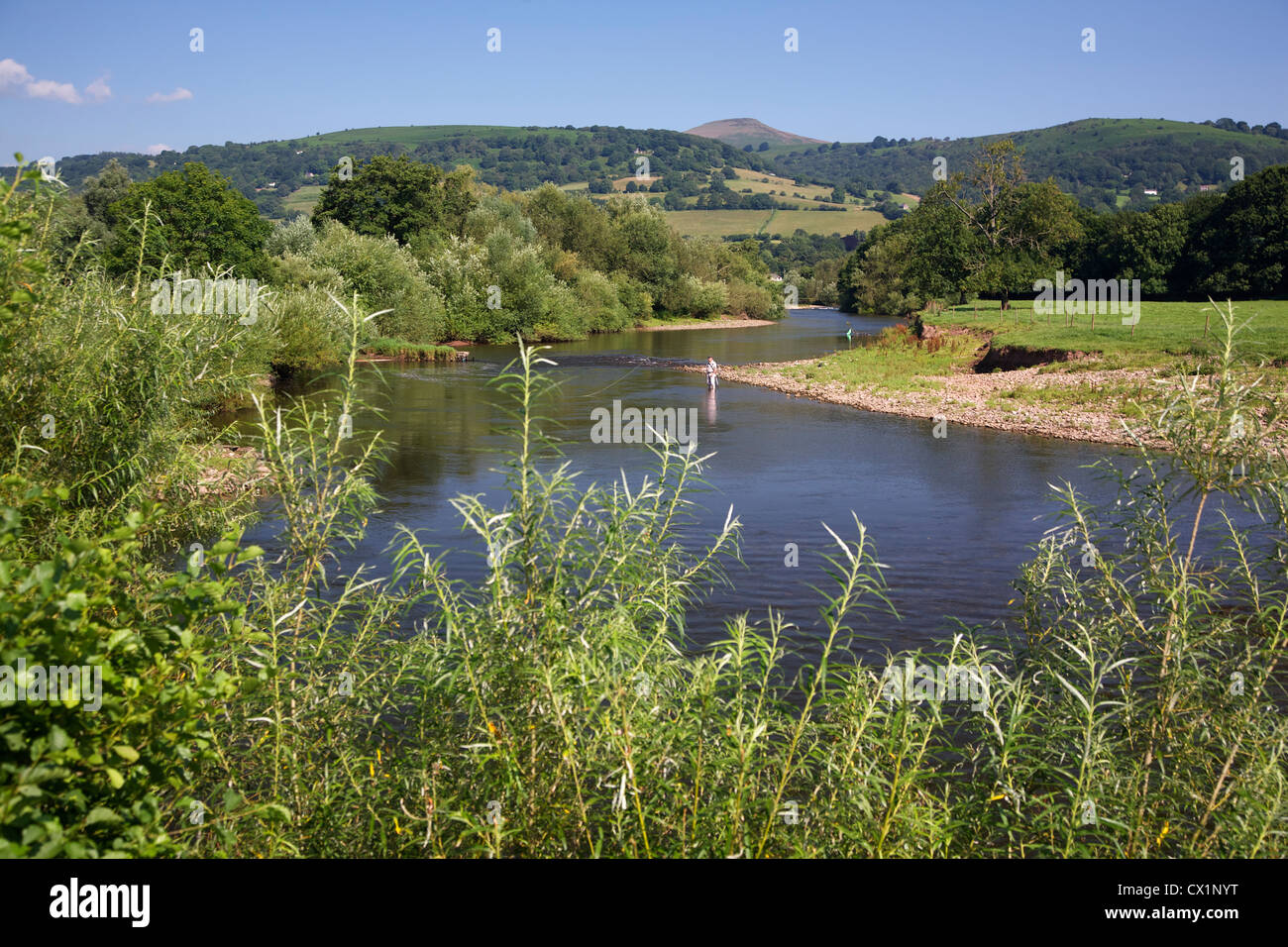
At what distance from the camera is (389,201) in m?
66.9

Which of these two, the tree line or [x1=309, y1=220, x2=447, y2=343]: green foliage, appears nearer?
[x1=309, y1=220, x2=447, y2=343]: green foliage

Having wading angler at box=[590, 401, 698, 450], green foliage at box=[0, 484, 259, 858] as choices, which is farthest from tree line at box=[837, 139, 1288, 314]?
green foliage at box=[0, 484, 259, 858]

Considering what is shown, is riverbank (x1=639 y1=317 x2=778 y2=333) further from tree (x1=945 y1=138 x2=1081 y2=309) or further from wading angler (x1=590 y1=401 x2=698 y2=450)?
wading angler (x1=590 y1=401 x2=698 y2=450)

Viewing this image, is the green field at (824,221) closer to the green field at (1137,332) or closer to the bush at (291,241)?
the green field at (1137,332)

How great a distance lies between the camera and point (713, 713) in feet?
12.8

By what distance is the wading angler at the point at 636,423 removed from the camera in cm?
2908

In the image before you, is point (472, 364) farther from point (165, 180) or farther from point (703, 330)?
point (703, 330)

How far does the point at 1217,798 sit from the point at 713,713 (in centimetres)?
224

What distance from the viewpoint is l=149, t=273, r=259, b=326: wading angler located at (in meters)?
7.51

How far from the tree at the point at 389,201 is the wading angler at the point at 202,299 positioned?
5984cm

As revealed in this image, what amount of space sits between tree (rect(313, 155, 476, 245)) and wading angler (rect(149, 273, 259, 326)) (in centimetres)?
5984

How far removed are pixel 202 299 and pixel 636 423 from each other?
24785 millimetres

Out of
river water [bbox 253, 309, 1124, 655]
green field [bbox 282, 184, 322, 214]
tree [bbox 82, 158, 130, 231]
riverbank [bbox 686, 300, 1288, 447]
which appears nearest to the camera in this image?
river water [bbox 253, 309, 1124, 655]
